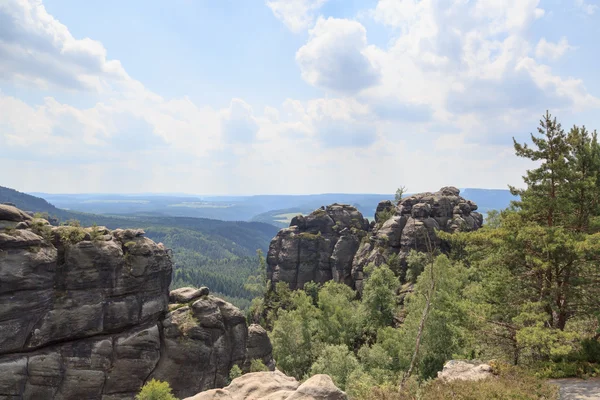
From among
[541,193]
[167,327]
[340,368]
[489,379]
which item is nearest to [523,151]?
[541,193]

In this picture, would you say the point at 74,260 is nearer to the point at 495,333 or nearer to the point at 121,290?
the point at 121,290

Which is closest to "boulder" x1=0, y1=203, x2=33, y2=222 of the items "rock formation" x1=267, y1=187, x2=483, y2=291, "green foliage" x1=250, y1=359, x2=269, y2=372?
"green foliage" x1=250, y1=359, x2=269, y2=372

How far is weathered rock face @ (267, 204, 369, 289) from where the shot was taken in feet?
289

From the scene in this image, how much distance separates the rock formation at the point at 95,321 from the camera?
32219 millimetres

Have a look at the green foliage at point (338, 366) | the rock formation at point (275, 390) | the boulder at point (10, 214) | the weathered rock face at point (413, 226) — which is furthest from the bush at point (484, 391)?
the weathered rock face at point (413, 226)

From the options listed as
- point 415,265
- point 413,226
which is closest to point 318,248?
point 413,226

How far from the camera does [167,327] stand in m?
40.1

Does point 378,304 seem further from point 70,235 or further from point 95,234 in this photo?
point 70,235

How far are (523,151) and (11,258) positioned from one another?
145ft

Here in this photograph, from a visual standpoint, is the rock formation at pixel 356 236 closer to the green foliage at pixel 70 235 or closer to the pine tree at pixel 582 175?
the pine tree at pixel 582 175

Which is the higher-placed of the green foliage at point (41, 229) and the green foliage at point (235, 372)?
the green foliage at point (41, 229)

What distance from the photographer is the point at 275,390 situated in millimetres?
16844

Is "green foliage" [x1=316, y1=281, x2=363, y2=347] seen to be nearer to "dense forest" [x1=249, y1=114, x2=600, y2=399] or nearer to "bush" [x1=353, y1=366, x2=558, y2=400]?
"dense forest" [x1=249, y1=114, x2=600, y2=399]

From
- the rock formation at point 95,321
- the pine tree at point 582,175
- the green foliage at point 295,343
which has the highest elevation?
the pine tree at point 582,175
